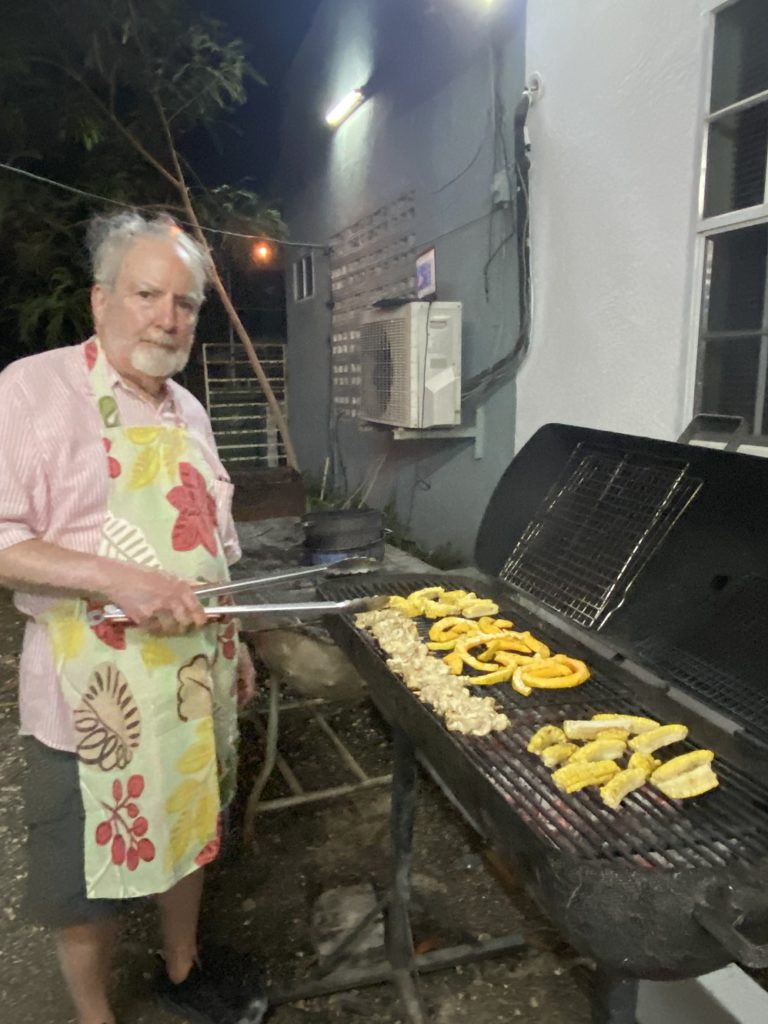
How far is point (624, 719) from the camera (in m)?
1.51

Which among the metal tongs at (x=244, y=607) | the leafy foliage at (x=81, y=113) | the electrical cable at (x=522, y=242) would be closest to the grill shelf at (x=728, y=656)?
the metal tongs at (x=244, y=607)

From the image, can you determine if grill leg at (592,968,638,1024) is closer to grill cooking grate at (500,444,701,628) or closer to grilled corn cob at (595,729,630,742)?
grilled corn cob at (595,729,630,742)

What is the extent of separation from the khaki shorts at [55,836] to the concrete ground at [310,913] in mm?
733

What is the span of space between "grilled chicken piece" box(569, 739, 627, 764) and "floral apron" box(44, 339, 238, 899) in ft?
3.33

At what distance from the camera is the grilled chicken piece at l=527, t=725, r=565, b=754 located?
143 centimetres

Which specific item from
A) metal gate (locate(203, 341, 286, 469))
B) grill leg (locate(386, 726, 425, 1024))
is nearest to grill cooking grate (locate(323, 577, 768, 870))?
grill leg (locate(386, 726, 425, 1024))

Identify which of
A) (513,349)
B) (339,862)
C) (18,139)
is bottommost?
(339,862)

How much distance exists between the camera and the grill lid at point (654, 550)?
1.65 metres

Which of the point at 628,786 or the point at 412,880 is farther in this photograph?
the point at 412,880

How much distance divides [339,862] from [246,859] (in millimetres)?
403

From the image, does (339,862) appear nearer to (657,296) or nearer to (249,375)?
(657,296)

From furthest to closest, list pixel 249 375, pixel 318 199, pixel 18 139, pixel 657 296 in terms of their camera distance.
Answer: pixel 249 375
pixel 318 199
pixel 18 139
pixel 657 296

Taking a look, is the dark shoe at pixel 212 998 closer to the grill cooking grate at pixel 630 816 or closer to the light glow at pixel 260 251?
the grill cooking grate at pixel 630 816

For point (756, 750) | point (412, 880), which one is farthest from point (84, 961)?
point (756, 750)
